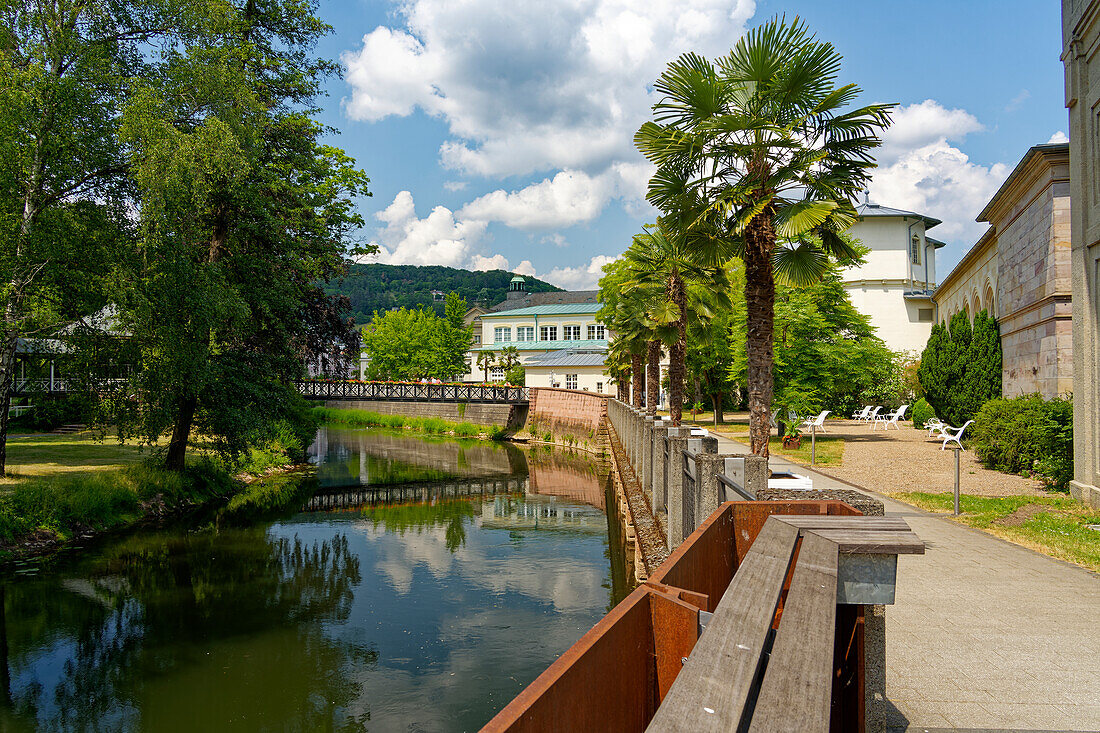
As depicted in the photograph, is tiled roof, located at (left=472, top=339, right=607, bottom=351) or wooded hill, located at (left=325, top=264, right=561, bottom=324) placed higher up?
wooded hill, located at (left=325, top=264, right=561, bottom=324)

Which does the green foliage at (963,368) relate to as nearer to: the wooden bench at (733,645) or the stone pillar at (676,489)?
the stone pillar at (676,489)

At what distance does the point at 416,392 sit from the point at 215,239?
32209 mm

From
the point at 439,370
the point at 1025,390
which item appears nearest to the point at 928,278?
the point at 1025,390

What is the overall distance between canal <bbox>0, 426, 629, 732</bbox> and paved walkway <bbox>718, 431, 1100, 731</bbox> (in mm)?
4357

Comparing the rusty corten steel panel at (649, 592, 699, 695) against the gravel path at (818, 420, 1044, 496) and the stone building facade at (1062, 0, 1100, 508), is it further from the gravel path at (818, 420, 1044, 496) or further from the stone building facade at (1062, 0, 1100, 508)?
the gravel path at (818, 420, 1044, 496)

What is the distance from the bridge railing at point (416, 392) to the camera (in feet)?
151

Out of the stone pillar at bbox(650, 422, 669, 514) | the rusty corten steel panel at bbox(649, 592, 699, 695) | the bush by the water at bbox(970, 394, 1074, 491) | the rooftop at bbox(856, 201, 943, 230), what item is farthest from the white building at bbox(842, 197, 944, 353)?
the rusty corten steel panel at bbox(649, 592, 699, 695)

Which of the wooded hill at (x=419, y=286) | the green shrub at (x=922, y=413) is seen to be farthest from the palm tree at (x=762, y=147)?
the wooded hill at (x=419, y=286)

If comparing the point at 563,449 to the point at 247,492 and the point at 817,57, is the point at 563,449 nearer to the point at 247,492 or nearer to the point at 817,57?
the point at 247,492

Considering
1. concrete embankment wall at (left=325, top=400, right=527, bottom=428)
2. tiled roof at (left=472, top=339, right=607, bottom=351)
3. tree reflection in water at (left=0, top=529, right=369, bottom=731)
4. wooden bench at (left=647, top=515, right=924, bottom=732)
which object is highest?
tiled roof at (left=472, top=339, right=607, bottom=351)

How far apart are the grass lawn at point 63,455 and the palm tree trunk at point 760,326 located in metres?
14.2

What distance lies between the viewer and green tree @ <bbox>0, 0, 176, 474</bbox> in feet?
41.9

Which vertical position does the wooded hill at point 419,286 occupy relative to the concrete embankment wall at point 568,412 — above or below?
above

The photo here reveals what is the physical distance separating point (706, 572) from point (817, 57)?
837 centimetres
